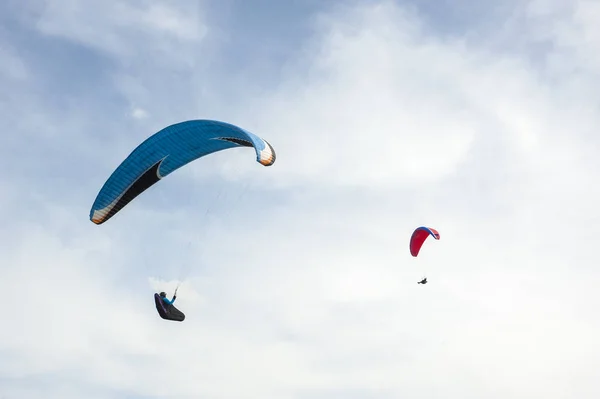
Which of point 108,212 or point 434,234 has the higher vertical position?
point 434,234

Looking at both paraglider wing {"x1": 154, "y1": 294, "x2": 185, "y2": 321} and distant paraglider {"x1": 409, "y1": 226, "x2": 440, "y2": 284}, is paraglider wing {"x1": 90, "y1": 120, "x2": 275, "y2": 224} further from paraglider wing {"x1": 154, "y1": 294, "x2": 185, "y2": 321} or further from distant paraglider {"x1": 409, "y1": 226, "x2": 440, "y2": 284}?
distant paraglider {"x1": 409, "y1": 226, "x2": 440, "y2": 284}

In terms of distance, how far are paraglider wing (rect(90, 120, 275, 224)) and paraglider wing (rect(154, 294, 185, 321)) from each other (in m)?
5.14

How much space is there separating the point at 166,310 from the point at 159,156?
7.84 m

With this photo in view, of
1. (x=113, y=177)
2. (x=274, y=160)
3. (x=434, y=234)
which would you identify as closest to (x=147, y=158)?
(x=113, y=177)

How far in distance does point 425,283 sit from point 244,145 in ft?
67.6

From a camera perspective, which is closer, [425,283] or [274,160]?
[274,160]

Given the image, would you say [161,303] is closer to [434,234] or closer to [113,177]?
[113,177]

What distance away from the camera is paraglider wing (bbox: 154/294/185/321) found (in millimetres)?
31078

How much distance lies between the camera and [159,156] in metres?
31.2

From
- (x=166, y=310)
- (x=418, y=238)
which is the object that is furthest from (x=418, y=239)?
(x=166, y=310)

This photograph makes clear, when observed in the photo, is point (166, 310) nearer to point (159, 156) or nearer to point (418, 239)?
point (159, 156)

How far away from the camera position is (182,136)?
101 ft

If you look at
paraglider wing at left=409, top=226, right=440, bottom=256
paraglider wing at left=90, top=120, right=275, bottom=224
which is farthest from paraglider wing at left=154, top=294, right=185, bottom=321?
paraglider wing at left=409, top=226, right=440, bottom=256

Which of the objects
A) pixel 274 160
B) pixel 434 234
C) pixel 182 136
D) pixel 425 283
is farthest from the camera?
pixel 425 283
